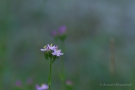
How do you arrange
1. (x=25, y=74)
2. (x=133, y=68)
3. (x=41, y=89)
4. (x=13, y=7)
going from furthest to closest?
(x=13, y=7)
(x=133, y=68)
(x=25, y=74)
(x=41, y=89)

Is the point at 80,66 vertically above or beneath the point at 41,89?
above

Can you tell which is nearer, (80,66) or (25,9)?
(80,66)

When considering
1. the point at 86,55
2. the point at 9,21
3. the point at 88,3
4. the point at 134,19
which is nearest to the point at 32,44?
the point at 9,21

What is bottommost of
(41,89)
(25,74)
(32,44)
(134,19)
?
(41,89)

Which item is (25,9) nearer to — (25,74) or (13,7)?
(13,7)

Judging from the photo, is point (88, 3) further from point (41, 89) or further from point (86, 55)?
point (41, 89)

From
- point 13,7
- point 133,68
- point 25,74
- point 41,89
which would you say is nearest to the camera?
point 41,89
